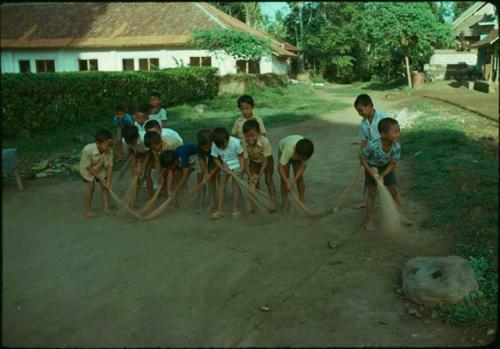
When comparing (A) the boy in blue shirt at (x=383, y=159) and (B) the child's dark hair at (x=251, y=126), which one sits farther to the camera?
(B) the child's dark hair at (x=251, y=126)

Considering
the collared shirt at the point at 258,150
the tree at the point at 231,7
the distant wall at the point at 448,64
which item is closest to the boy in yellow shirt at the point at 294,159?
the collared shirt at the point at 258,150

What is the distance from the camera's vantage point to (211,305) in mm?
4156

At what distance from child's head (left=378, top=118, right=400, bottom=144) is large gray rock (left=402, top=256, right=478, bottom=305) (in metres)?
1.85

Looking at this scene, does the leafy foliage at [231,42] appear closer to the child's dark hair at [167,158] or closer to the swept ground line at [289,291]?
the child's dark hair at [167,158]

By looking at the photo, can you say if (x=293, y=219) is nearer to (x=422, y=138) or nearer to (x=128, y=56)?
(x=422, y=138)

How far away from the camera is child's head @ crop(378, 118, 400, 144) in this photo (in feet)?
18.8

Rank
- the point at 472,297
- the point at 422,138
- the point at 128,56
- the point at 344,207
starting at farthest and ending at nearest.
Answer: the point at 128,56 < the point at 422,138 < the point at 344,207 < the point at 472,297

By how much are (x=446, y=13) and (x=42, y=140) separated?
56.7m

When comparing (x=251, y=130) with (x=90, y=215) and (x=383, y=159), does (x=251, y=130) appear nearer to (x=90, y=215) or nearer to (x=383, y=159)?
(x=383, y=159)

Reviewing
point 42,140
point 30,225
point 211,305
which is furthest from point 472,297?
point 42,140

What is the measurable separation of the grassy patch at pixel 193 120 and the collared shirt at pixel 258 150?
5.68 metres

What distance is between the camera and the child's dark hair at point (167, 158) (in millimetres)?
6555

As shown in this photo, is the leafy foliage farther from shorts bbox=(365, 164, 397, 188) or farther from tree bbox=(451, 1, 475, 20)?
tree bbox=(451, 1, 475, 20)

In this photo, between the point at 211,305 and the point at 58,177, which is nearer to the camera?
the point at 211,305
